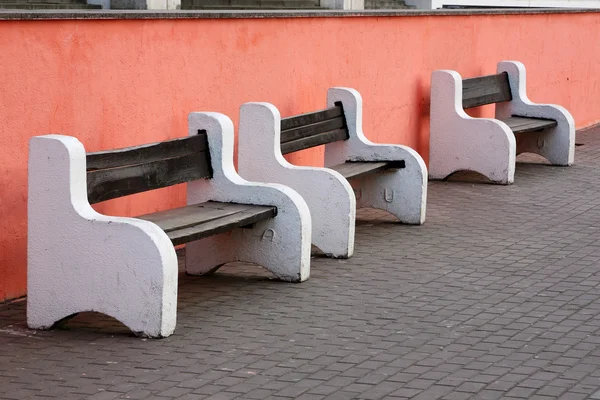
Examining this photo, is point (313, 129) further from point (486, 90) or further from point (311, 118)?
point (486, 90)

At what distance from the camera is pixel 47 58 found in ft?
23.6

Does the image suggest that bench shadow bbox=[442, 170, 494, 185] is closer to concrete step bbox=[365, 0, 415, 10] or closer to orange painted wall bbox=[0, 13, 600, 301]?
orange painted wall bbox=[0, 13, 600, 301]

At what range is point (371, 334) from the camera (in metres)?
6.36

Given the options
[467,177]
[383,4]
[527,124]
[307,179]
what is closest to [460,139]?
[467,177]

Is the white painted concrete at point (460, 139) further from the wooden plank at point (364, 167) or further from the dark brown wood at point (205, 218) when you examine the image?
the dark brown wood at point (205, 218)

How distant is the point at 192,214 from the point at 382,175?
2.63 meters

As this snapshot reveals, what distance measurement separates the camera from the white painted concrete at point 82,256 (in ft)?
20.1

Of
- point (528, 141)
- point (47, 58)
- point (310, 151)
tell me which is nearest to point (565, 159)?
point (528, 141)

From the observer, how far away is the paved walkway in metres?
5.45

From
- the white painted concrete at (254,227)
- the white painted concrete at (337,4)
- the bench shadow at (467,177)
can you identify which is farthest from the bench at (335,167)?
the white painted concrete at (337,4)

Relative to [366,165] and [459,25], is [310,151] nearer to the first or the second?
[366,165]

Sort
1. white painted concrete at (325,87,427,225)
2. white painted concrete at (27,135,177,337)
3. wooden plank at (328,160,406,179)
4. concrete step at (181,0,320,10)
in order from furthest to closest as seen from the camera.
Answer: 1. concrete step at (181,0,320,10)
2. white painted concrete at (325,87,427,225)
3. wooden plank at (328,160,406,179)
4. white painted concrete at (27,135,177,337)

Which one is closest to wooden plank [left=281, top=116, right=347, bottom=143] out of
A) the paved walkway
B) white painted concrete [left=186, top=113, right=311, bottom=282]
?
the paved walkway

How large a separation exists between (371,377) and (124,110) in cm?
316
